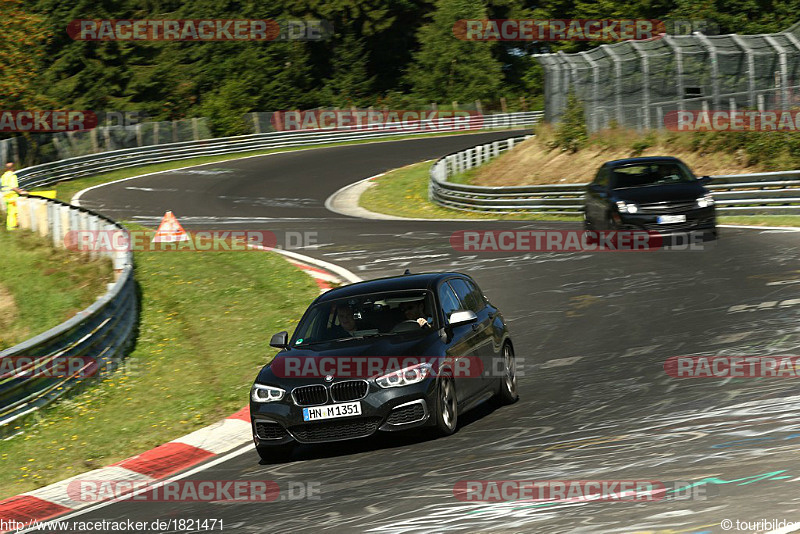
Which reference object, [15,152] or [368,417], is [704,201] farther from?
[15,152]

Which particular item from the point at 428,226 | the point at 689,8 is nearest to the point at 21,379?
the point at 428,226

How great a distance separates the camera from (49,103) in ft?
214

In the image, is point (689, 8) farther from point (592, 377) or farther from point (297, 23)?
point (592, 377)

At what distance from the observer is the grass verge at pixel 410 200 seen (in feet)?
108

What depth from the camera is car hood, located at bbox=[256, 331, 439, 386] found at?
31.2ft

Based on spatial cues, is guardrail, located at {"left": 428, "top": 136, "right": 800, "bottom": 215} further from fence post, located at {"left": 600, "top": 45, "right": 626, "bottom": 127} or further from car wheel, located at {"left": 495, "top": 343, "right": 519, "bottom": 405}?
car wheel, located at {"left": 495, "top": 343, "right": 519, "bottom": 405}

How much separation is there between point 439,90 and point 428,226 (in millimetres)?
58667

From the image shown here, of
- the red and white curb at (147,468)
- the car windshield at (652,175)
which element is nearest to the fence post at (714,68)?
the car windshield at (652,175)

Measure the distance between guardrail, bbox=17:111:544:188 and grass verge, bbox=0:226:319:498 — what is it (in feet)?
80.6

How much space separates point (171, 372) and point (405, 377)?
5.80m

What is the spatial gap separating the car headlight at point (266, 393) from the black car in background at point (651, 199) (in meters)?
12.3

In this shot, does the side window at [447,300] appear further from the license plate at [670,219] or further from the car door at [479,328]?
the license plate at [670,219]

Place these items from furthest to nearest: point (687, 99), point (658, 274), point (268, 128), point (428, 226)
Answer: point (268, 128) < point (687, 99) < point (428, 226) < point (658, 274)

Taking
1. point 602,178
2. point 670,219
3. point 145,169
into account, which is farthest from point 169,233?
point 145,169
